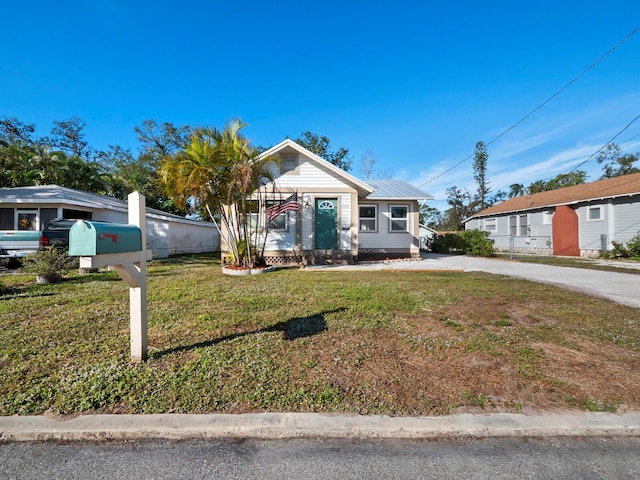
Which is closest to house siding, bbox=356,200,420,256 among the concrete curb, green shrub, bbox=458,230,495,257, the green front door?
the green front door

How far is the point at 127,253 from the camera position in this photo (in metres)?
2.88

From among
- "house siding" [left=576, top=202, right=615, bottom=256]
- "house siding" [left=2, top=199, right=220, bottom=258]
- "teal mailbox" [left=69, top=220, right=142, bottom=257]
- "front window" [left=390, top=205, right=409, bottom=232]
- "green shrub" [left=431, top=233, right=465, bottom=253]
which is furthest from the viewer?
"green shrub" [left=431, top=233, right=465, bottom=253]

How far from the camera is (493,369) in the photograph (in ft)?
10.2

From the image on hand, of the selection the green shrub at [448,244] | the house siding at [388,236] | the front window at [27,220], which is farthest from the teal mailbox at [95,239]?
the green shrub at [448,244]

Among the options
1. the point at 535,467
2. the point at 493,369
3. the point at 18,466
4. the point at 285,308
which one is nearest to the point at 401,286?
the point at 285,308

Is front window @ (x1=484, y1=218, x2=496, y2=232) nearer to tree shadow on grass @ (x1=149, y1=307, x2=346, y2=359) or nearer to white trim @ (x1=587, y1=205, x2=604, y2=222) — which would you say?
white trim @ (x1=587, y1=205, x2=604, y2=222)

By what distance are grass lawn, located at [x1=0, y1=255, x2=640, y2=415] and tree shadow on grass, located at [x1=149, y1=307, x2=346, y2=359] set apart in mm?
23

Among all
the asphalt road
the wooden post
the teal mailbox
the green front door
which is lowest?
the asphalt road

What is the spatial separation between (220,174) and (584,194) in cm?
2115

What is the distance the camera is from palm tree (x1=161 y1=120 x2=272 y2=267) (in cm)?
916

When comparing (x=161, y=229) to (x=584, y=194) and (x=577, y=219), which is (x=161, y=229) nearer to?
(x=577, y=219)

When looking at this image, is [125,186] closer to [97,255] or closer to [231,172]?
[231,172]

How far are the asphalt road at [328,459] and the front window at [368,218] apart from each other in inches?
543

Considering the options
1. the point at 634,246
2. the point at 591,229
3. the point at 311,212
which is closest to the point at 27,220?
the point at 311,212
